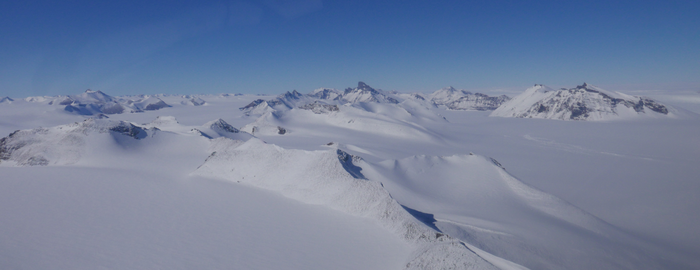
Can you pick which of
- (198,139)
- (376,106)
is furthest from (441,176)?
(376,106)

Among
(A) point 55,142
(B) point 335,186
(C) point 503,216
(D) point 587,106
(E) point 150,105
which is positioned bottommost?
(E) point 150,105

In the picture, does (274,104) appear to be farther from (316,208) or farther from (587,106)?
(587,106)

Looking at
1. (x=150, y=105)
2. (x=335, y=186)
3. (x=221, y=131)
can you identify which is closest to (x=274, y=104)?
(x=221, y=131)

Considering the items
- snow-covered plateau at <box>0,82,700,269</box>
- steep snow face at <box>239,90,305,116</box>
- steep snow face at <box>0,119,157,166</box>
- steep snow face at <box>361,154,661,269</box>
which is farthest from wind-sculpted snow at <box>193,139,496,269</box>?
steep snow face at <box>239,90,305,116</box>

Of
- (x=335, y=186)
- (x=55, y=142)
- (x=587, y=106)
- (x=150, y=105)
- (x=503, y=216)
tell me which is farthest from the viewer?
(x=150, y=105)

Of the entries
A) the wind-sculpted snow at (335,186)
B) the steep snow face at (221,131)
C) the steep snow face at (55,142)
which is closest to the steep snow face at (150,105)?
the steep snow face at (221,131)

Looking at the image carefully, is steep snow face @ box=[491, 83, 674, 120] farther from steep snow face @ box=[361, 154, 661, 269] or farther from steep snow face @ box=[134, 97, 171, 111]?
steep snow face @ box=[134, 97, 171, 111]

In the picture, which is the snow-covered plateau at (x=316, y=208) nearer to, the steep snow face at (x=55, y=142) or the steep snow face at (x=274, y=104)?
the steep snow face at (x=55, y=142)

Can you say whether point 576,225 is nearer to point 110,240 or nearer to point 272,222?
point 272,222
